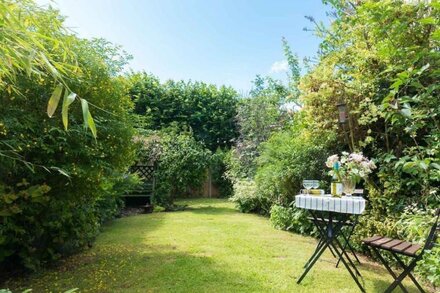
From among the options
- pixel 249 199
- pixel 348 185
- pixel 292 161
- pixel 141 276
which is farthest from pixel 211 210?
pixel 348 185

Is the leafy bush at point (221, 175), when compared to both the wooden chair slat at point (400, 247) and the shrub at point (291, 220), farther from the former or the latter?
the wooden chair slat at point (400, 247)

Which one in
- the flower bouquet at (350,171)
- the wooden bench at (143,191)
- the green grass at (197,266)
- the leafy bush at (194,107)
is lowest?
the green grass at (197,266)

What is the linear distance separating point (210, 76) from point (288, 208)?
9111 millimetres

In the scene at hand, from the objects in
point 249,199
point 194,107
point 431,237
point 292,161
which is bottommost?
point 249,199

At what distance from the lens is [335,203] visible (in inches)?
117

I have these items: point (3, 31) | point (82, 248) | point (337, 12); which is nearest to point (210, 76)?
point (337, 12)

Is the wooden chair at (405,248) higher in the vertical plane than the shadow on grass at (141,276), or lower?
higher

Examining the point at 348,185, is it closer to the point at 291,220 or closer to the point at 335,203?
the point at 335,203

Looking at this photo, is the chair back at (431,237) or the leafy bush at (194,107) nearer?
the chair back at (431,237)

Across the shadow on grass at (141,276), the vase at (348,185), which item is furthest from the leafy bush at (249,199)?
the vase at (348,185)

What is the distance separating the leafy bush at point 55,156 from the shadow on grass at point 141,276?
242 millimetres

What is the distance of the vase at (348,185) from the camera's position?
339 centimetres

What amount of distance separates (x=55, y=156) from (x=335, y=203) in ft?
9.53

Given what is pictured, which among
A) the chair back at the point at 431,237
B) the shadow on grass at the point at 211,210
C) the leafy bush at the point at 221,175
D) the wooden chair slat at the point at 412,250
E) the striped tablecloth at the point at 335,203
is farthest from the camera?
the leafy bush at the point at 221,175
